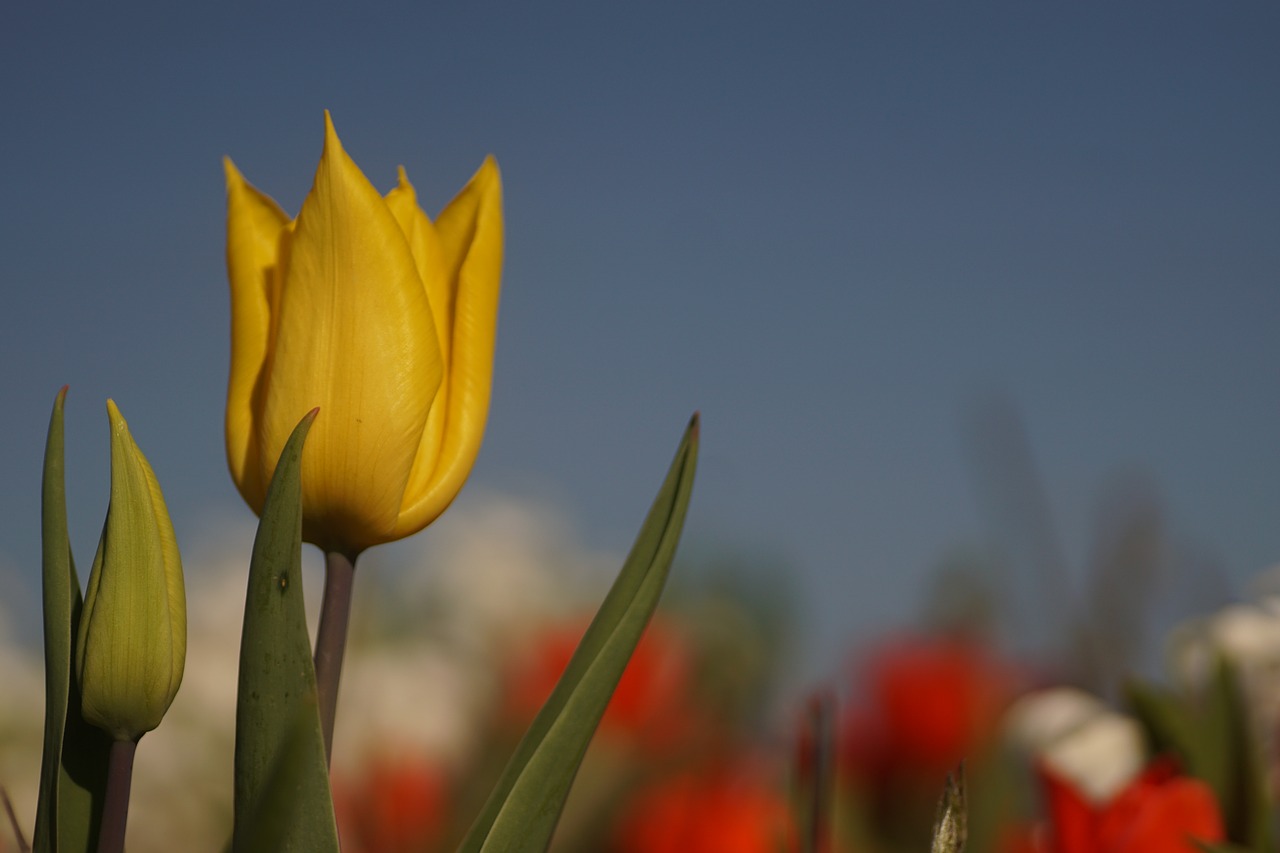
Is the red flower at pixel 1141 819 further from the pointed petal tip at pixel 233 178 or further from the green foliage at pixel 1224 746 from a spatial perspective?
the pointed petal tip at pixel 233 178

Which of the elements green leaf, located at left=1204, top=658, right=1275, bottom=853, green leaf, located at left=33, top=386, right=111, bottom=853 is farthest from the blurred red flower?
green leaf, located at left=1204, top=658, right=1275, bottom=853

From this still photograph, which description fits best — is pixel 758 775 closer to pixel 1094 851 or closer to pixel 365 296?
pixel 1094 851

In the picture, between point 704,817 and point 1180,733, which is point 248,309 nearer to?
point 704,817

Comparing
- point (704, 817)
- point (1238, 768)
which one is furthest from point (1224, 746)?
Answer: point (704, 817)

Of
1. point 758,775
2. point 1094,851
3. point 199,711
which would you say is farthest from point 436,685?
point 1094,851

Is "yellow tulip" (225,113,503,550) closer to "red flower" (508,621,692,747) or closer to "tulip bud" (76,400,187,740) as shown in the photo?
"tulip bud" (76,400,187,740)

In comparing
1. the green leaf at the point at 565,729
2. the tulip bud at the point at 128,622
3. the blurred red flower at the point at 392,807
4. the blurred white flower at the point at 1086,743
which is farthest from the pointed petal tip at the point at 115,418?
the blurred white flower at the point at 1086,743

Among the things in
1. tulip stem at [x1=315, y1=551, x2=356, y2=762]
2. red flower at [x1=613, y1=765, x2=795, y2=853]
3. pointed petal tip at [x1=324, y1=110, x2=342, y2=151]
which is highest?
pointed petal tip at [x1=324, y1=110, x2=342, y2=151]
